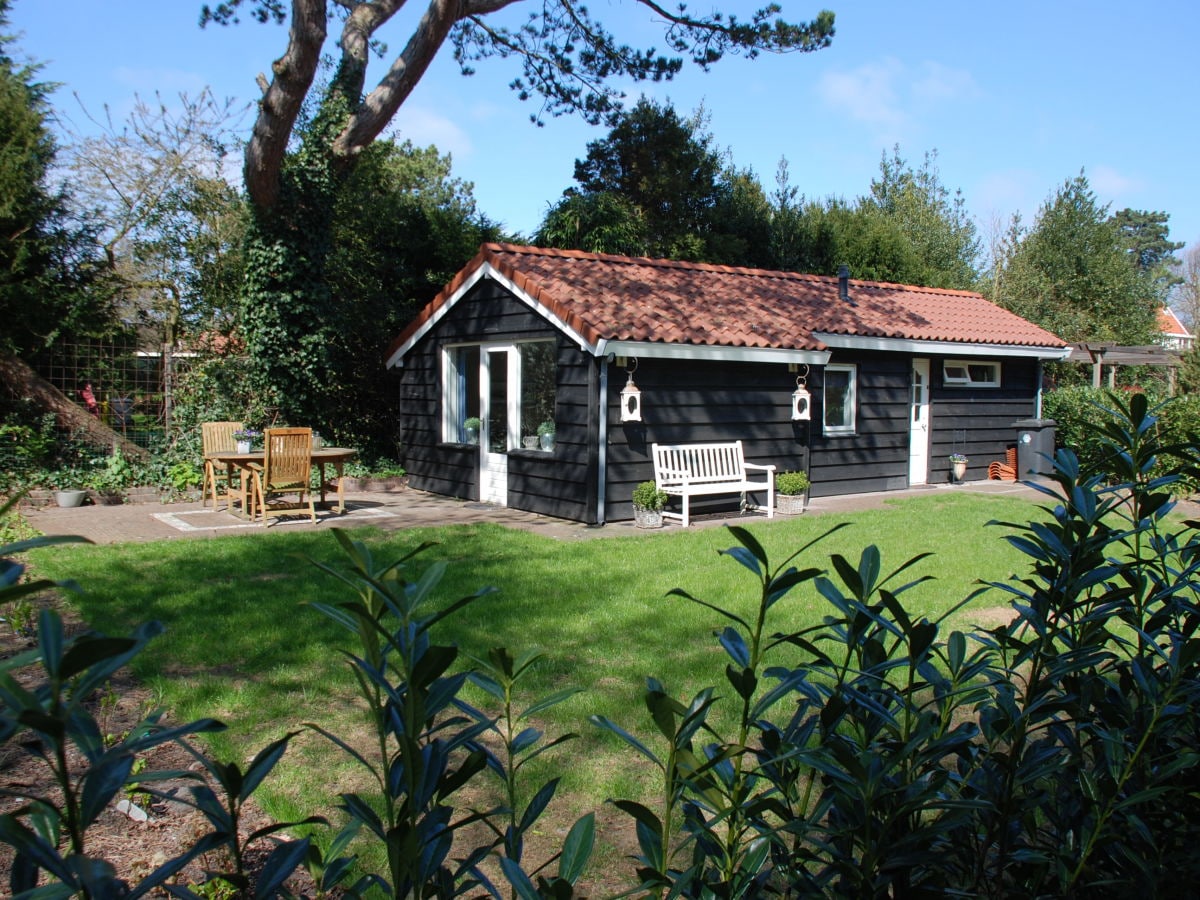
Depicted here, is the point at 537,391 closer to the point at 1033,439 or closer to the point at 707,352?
the point at 707,352

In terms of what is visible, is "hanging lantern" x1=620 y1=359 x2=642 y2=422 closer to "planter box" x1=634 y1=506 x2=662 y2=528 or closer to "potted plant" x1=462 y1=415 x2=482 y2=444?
"planter box" x1=634 y1=506 x2=662 y2=528

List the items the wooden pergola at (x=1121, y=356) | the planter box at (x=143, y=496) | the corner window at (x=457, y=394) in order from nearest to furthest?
1. the planter box at (x=143, y=496)
2. the corner window at (x=457, y=394)
3. the wooden pergola at (x=1121, y=356)

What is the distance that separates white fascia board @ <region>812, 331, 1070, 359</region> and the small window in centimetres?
41

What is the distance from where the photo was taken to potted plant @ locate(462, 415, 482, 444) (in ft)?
39.8

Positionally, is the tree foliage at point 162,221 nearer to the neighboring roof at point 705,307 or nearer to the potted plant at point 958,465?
the neighboring roof at point 705,307

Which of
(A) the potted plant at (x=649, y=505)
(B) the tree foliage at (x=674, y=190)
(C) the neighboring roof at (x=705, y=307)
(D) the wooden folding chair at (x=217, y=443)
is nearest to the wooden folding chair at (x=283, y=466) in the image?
(D) the wooden folding chair at (x=217, y=443)

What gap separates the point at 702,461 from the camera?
10.7 m

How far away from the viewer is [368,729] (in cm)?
394

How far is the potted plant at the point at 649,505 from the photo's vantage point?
9.71 meters

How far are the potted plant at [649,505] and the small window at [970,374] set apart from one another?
712 cm

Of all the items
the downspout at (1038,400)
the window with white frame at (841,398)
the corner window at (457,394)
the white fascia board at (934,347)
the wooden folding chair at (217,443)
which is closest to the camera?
the wooden folding chair at (217,443)

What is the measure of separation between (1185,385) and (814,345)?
1621 cm

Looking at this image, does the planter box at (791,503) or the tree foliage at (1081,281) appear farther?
the tree foliage at (1081,281)

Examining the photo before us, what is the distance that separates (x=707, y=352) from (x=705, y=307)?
1404 mm
